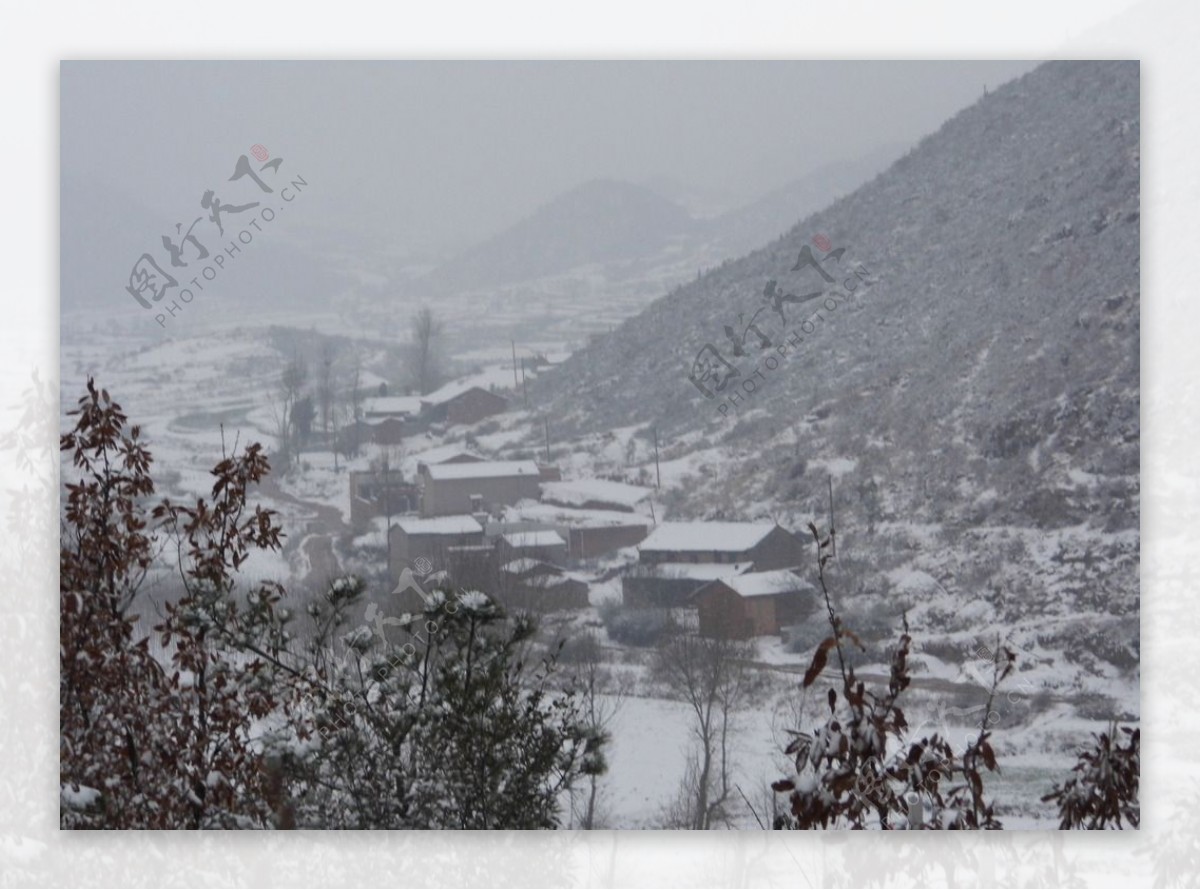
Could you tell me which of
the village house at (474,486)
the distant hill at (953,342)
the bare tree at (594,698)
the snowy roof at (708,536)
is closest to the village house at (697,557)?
the snowy roof at (708,536)

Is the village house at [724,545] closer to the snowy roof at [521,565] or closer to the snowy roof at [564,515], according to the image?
the snowy roof at [564,515]

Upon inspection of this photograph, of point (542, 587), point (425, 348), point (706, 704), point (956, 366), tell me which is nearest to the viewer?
point (706, 704)

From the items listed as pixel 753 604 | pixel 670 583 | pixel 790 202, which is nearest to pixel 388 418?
pixel 670 583

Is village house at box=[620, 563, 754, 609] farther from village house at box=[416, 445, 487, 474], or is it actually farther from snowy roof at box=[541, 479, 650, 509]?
village house at box=[416, 445, 487, 474]

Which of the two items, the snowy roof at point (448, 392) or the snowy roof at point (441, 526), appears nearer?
the snowy roof at point (441, 526)

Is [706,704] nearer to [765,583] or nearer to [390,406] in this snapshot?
[765,583]

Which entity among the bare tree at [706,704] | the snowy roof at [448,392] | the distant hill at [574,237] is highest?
the distant hill at [574,237]

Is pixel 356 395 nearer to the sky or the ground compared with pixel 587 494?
nearer to the sky
